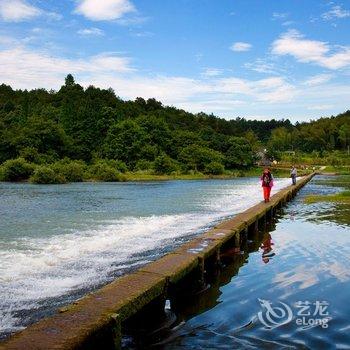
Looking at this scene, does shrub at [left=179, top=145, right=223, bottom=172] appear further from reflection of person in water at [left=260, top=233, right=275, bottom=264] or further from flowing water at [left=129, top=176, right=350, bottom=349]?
flowing water at [left=129, top=176, right=350, bottom=349]

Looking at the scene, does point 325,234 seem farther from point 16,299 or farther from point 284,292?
A: point 16,299

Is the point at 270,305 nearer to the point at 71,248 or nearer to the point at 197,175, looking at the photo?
the point at 71,248

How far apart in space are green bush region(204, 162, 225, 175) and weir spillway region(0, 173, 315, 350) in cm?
7541

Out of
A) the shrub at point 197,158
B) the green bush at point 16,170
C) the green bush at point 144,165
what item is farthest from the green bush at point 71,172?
the shrub at point 197,158

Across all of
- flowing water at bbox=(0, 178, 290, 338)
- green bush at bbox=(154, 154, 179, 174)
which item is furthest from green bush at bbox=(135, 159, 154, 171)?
flowing water at bbox=(0, 178, 290, 338)

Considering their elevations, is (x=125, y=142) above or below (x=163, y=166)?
above

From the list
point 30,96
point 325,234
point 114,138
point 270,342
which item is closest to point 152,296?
point 270,342

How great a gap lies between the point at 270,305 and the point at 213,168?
256 feet

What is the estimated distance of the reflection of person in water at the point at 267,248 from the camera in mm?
9642

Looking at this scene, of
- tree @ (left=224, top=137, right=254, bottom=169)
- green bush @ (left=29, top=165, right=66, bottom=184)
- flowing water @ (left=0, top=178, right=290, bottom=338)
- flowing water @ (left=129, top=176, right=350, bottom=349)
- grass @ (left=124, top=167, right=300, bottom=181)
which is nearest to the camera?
flowing water @ (left=129, top=176, right=350, bottom=349)

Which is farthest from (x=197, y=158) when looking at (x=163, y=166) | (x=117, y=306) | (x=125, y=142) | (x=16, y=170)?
(x=117, y=306)

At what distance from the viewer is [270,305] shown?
615 centimetres

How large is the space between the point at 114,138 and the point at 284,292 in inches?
3254

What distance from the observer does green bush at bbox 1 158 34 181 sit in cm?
5812
